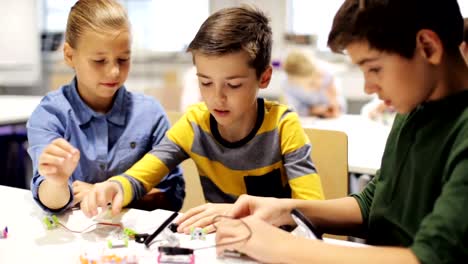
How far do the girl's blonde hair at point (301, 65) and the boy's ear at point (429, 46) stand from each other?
120 inches

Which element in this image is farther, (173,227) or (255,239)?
(173,227)

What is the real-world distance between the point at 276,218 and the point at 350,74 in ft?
11.8

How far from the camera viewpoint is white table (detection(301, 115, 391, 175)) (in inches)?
72.3

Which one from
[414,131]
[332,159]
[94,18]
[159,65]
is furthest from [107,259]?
[159,65]

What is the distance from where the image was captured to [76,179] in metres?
1.52

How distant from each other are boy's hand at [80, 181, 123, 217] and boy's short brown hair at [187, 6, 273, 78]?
14.9 inches

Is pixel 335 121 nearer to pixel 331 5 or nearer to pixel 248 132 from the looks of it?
pixel 248 132

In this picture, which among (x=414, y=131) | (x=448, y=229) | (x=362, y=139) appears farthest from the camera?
(x=362, y=139)

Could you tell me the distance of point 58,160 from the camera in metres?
1.14

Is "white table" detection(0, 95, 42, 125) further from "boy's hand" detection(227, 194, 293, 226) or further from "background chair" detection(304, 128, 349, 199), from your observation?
"boy's hand" detection(227, 194, 293, 226)

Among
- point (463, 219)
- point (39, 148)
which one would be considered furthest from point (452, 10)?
point (39, 148)

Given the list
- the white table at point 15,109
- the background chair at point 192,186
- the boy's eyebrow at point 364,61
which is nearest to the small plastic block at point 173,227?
the boy's eyebrow at point 364,61

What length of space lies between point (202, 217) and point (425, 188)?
0.44 m

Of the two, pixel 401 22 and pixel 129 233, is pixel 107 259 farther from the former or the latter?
pixel 401 22
